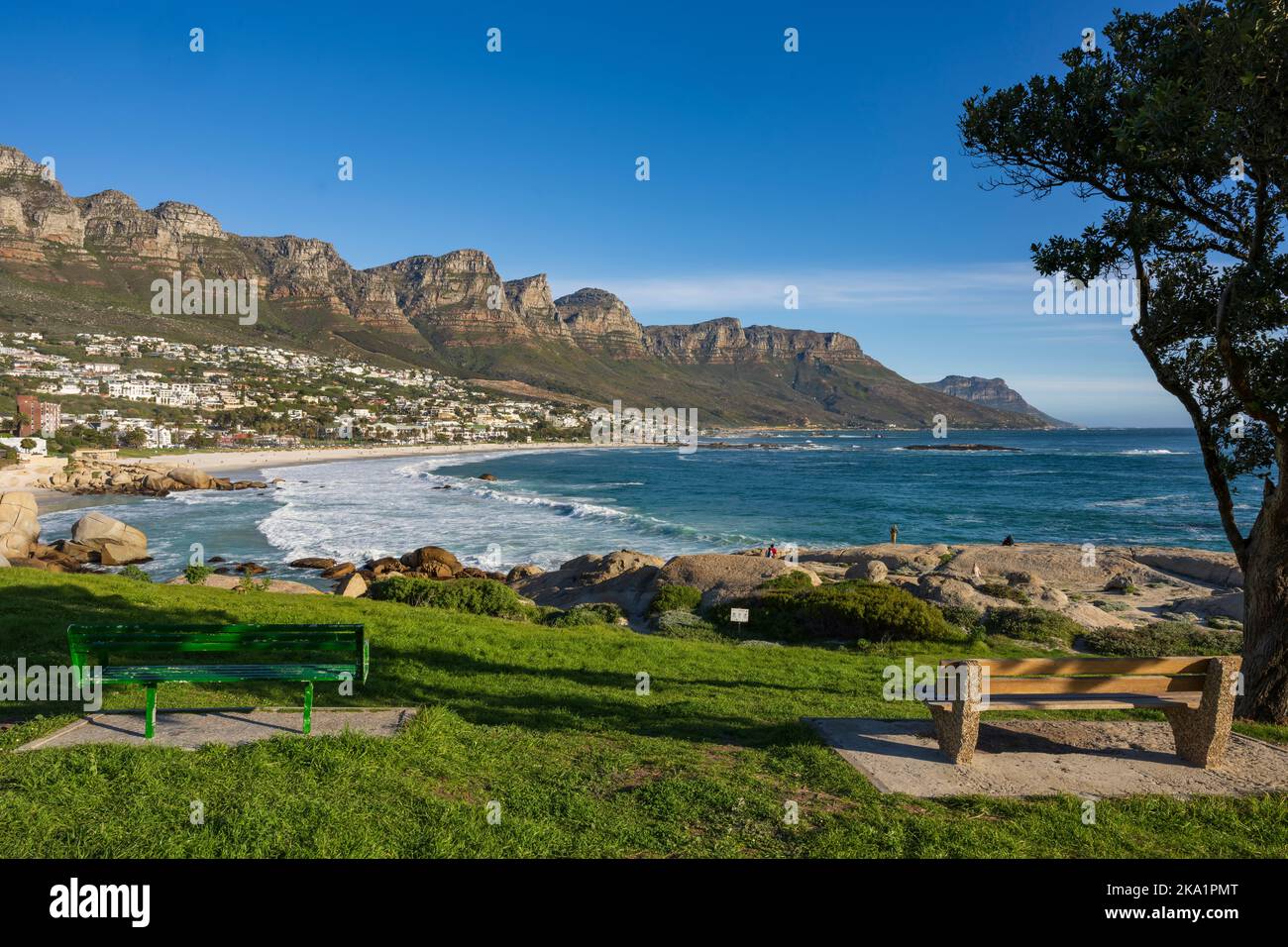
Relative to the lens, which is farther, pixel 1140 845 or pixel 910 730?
pixel 910 730

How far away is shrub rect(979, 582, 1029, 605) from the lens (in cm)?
2156

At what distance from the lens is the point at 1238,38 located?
19.6ft

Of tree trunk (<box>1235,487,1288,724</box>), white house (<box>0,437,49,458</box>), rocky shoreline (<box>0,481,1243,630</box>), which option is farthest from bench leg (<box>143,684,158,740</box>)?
white house (<box>0,437,49,458</box>)

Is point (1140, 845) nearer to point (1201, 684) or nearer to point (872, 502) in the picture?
point (1201, 684)

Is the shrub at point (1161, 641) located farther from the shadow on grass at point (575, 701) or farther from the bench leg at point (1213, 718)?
the shadow on grass at point (575, 701)

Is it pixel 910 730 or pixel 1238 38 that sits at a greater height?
pixel 1238 38

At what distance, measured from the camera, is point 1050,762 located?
626 centimetres

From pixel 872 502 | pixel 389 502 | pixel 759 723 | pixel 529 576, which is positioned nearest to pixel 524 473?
pixel 389 502

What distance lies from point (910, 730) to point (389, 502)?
48774 millimetres

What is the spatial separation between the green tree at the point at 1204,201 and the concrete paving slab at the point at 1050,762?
1601 mm

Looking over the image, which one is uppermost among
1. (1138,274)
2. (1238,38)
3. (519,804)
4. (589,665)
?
(1238,38)

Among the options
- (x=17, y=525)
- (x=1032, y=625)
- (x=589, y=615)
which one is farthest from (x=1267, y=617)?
(x=17, y=525)

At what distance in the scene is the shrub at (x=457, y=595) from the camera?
1709 cm

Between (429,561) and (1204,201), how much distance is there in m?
24.9
